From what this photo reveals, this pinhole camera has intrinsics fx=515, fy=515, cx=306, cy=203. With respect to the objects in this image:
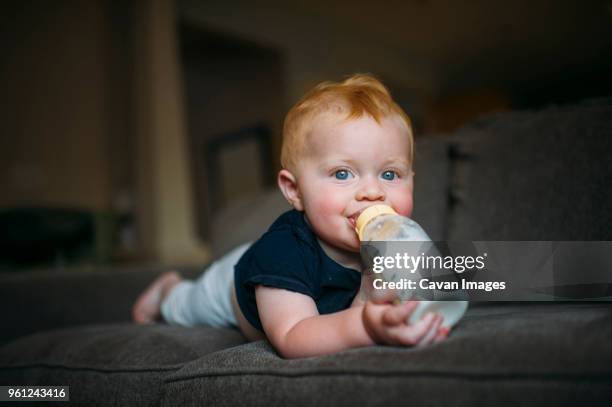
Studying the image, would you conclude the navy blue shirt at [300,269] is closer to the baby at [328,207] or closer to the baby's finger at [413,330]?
the baby at [328,207]

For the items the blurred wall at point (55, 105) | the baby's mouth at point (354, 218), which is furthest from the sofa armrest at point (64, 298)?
the blurred wall at point (55, 105)

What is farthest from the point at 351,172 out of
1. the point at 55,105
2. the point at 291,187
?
the point at 55,105

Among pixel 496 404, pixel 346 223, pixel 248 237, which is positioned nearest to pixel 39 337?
pixel 248 237

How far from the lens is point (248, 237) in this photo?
1396 mm

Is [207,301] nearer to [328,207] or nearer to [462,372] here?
[328,207]

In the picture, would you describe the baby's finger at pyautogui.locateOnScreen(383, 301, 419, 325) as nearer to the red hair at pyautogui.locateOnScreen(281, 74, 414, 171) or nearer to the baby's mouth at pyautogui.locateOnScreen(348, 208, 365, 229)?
the baby's mouth at pyautogui.locateOnScreen(348, 208, 365, 229)

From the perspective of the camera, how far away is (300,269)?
0.69 m

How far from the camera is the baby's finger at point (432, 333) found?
1.76 ft

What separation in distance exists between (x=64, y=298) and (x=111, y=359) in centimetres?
54

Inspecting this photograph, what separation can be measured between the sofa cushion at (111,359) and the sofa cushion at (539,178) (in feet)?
1.87

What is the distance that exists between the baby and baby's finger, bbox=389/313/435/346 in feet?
0.11

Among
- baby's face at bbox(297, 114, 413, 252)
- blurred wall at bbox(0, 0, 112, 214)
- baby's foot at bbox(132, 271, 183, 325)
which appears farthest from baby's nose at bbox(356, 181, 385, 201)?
blurred wall at bbox(0, 0, 112, 214)

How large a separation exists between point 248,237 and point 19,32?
3.30 meters

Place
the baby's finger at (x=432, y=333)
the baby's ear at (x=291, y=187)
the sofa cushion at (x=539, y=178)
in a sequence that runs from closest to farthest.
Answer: the baby's finger at (x=432, y=333) → the baby's ear at (x=291, y=187) → the sofa cushion at (x=539, y=178)
